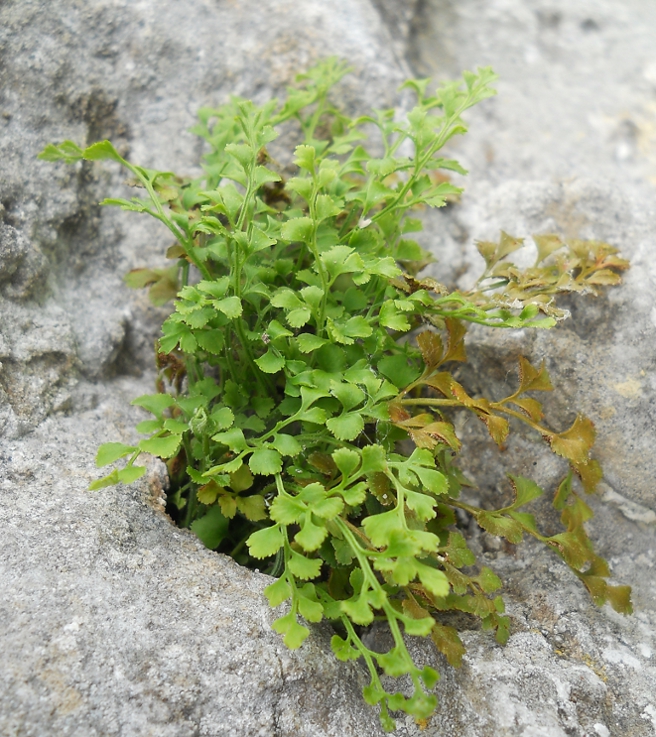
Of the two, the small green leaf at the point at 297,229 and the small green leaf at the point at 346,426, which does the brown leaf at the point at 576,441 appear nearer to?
the small green leaf at the point at 346,426

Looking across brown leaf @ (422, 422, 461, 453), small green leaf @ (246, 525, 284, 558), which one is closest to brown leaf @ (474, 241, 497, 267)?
brown leaf @ (422, 422, 461, 453)

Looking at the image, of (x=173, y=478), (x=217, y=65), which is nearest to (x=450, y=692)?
(x=173, y=478)

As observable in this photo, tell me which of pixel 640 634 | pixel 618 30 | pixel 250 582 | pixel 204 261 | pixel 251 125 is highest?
pixel 618 30

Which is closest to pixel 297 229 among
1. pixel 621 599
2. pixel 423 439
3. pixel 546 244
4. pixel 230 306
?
pixel 230 306

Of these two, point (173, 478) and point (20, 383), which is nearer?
point (20, 383)

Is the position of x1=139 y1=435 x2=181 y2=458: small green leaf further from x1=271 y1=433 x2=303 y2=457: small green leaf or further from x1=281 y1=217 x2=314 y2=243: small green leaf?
x1=281 y1=217 x2=314 y2=243: small green leaf

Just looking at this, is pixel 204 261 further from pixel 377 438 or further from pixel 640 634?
pixel 640 634

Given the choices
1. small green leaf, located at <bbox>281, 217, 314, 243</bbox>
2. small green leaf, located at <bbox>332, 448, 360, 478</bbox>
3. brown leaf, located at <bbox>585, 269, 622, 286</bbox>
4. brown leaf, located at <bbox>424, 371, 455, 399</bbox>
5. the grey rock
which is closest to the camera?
the grey rock

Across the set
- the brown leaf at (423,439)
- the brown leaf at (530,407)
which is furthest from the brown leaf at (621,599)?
the brown leaf at (423,439)

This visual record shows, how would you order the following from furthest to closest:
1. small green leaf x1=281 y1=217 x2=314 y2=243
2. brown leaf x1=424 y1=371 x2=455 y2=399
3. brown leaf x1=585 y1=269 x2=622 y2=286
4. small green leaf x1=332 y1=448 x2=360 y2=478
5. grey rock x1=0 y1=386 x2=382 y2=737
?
1. brown leaf x1=585 y1=269 x2=622 y2=286
2. brown leaf x1=424 y1=371 x2=455 y2=399
3. small green leaf x1=281 y1=217 x2=314 y2=243
4. small green leaf x1=332 y1=448 x2=360 y2=478
5. grey rock x1=0 y1=386 x2=382 y2=737
